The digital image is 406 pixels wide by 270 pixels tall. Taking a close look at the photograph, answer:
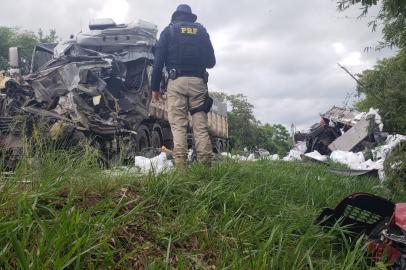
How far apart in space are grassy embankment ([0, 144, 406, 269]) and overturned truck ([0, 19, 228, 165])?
2.37m

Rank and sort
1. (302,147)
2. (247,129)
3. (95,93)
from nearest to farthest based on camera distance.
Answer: (95,93), (302,147), (247,129)

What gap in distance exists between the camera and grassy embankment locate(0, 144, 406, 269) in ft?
6.85

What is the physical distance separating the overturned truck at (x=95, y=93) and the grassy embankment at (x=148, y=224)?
7.78 feet

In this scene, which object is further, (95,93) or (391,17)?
(95,93)

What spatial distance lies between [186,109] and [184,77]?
383 millimetres

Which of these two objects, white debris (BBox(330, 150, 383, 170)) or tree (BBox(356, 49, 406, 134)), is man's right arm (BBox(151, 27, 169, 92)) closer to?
tree (BBox(356, 49, 406, 134))

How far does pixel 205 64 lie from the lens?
581 centimetres

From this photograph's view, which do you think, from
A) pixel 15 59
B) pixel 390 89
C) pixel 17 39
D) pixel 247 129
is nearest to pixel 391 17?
pixel 390 89

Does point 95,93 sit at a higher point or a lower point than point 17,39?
lower

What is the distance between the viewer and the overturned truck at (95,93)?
280 inches

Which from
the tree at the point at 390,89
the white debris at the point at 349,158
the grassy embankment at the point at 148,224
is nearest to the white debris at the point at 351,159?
the white debris at the point at 349,158

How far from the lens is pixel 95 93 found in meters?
7.93

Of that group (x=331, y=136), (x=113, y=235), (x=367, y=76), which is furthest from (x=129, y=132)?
(x=331, y=136)

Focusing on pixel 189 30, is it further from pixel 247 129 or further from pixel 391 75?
pixel 247 129
